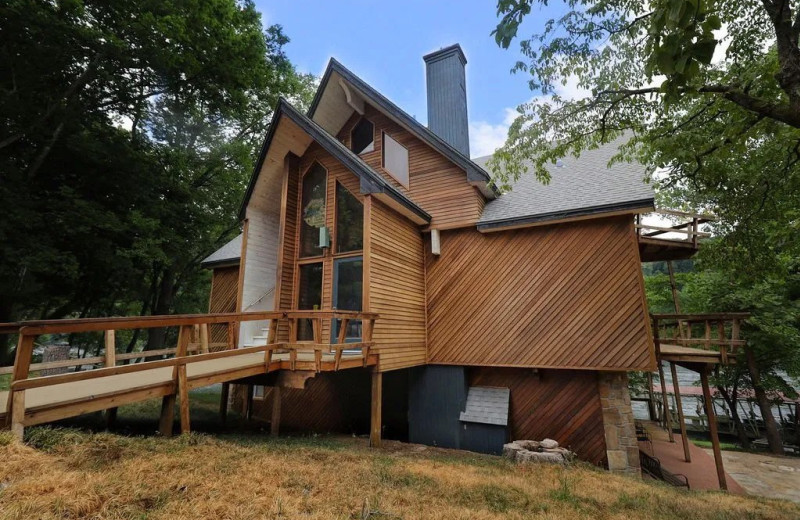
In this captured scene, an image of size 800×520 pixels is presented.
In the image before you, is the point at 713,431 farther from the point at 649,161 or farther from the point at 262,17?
the point at 262,17

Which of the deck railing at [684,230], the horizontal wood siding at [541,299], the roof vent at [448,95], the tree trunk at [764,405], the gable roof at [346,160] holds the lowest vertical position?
the tree trunk at [764,405]

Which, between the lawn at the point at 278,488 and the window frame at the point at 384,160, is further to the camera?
the window frame at the point at 384,160

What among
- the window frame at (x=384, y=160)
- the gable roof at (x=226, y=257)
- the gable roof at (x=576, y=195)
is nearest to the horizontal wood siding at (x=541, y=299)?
the gable roof at (x=576, y=195)

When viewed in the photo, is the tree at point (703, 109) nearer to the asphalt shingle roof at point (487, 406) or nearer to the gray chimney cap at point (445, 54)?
the asphalt shingle roof at point (487, 406)

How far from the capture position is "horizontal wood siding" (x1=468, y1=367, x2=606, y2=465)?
22.9ft

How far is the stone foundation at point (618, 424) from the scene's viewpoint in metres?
6.62

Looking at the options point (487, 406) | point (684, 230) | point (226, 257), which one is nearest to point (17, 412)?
point (487, 406)

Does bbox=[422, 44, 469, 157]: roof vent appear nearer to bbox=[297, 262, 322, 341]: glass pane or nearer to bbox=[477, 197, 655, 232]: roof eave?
bbox=[477, 197, 655, 232]: roof eave

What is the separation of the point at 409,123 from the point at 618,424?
8.09 meters

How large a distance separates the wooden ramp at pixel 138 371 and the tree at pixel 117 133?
7465 millimetres

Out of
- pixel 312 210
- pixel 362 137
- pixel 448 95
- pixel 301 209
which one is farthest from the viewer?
pixel 448 95

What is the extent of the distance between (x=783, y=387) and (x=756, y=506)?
42.3 feet

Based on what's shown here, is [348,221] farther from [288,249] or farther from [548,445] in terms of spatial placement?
[548,445]

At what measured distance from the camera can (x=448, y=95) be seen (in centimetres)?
1088
